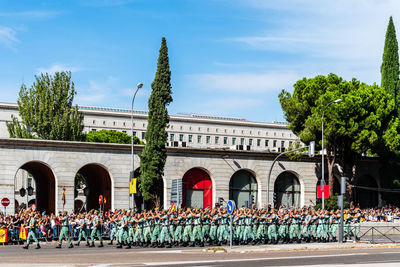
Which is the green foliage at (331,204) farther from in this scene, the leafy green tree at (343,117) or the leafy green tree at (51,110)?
the leafy green tree at (51,110)

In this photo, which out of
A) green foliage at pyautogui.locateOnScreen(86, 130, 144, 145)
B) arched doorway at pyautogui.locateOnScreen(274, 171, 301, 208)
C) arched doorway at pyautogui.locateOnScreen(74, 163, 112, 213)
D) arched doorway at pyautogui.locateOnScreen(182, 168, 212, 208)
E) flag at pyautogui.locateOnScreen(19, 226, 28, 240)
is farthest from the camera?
green foliage at pyautogui.locateOnScreen(86, 130, 144, 145)

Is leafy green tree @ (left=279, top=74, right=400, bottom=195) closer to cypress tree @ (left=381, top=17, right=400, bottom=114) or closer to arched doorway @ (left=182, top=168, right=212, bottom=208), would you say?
cypress tree @ (left=381, top=17, right=400, bottom=114)

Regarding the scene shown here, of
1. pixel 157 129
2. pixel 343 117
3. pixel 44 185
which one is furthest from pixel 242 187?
pixel 44 185

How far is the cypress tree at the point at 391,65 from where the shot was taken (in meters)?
56.4

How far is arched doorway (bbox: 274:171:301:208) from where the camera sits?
2067 inches

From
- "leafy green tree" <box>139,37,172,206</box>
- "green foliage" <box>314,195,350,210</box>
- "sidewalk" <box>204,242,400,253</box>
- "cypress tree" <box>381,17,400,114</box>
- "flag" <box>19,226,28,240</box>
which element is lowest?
"sidewalk" <box>204,242,400,253</box>

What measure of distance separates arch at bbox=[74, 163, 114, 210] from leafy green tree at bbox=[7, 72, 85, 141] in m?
14.0

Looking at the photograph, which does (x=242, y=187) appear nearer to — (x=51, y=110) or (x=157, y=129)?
(x=157, y=129)

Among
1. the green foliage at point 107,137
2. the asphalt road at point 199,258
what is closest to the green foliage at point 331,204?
the asphalt road at point 199,258

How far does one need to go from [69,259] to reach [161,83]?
21.9 m

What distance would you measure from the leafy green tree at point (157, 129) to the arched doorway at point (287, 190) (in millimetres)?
14210

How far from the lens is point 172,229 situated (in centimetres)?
2808

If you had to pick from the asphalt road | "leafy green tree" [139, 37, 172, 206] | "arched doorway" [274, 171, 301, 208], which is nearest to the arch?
"leafy green tree" [139, 37, 172, 206]

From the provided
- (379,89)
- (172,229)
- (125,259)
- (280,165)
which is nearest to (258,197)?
(280,165)
